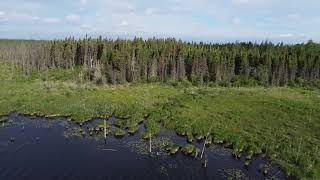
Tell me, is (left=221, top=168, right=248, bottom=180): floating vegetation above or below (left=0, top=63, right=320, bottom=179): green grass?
below

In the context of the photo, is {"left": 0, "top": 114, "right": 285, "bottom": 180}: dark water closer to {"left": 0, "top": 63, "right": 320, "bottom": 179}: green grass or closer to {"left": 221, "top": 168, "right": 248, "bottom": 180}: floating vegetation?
{"left": 221, "top": 168, "right": 248, "bottom": 180}: floating vegetation

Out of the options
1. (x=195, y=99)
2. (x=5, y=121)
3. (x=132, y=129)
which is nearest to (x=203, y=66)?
(x=195, y=99)

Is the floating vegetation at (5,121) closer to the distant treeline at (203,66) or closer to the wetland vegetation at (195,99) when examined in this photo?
the wetland vegetation at (195,99)

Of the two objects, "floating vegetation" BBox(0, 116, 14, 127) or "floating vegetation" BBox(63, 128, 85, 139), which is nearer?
"floating vegetation" BBox(63, 128, 85, 139)

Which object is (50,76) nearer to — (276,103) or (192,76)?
(192,76)

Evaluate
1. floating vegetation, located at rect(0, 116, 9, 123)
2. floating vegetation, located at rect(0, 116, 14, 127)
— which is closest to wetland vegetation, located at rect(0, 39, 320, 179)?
floating vegetation, located at rect(0, 116, 9, 123)

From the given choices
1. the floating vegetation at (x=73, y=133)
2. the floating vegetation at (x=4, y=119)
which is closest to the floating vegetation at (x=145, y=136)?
the floating vegetation at (x=73, y=133)

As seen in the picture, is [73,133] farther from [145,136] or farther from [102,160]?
[102,160]
